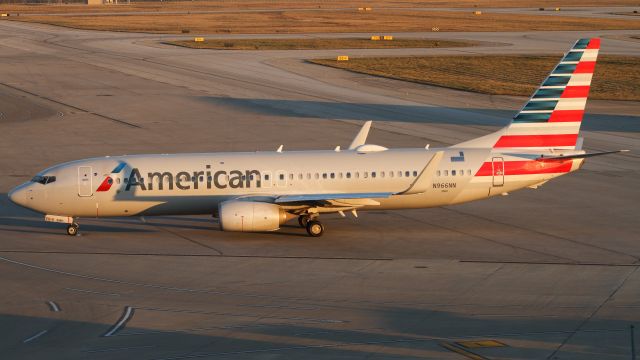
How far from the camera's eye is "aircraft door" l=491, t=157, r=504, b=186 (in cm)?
4081

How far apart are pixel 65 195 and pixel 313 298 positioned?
13745 mm

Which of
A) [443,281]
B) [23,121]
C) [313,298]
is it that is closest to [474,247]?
[443,281]

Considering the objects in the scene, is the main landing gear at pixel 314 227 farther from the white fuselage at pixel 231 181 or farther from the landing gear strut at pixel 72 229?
the landing gear strut at pixel 72 229

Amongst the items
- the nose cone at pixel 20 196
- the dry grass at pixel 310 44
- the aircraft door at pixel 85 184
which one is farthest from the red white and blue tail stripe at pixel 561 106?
the dry grass at pixel 310 44

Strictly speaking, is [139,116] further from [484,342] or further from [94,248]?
[484,342]

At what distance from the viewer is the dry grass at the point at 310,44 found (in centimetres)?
12244

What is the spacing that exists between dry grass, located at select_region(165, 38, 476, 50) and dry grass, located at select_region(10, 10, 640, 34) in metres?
18.3

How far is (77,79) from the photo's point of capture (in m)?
96.8

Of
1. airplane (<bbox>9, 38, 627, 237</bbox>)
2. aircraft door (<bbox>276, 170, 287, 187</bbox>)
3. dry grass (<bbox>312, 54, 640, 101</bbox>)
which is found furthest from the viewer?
dry grass (<bbox>312, 54, 640, 101</bbox>)

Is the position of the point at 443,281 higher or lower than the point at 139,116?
lower

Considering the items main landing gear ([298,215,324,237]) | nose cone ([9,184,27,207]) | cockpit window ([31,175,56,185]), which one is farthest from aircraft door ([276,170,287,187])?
nose cone ([9,184,27,207])

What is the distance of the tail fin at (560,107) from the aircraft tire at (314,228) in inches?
280

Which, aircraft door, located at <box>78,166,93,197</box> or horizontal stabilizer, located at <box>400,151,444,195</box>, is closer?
horizontal stabilizer, located at <box>400,151,444,195</box>

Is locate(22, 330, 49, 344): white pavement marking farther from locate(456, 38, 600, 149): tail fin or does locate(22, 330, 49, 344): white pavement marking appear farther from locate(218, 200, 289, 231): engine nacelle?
locate(456, 38, 600, 149): tail fin
